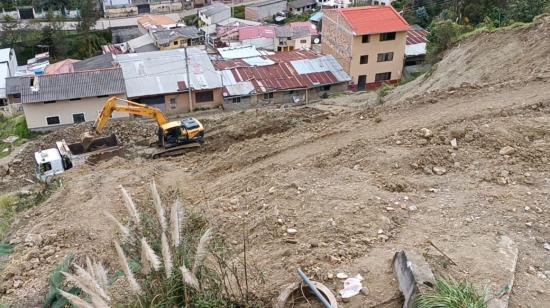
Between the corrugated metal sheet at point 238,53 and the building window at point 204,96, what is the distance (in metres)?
5.23

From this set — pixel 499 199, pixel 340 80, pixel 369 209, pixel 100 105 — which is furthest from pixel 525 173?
pixel 100 105

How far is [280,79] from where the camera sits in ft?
83.7

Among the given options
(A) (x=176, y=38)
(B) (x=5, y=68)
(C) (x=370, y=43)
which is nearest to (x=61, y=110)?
(A) (x=176, y=38)

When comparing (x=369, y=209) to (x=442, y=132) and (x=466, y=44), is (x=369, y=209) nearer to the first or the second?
(x=442, y=132)

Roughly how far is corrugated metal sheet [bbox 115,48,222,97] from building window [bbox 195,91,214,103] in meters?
0.43

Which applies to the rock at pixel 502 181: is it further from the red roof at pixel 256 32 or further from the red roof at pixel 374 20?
the red roof at pixel 256 32

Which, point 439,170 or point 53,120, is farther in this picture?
point 53,120

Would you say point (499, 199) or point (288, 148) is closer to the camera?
point (499, 199)

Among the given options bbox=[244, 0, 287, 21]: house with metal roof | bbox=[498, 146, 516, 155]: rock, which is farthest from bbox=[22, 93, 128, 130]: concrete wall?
bbox=[244, 0, 287, 21]: house with metal roof

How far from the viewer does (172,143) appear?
16.4m

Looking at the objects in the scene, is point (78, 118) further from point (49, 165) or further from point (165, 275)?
point (165, 275)

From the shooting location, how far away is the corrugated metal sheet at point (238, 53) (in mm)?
29453

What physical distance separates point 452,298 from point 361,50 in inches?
907

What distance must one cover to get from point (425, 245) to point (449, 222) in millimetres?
882
